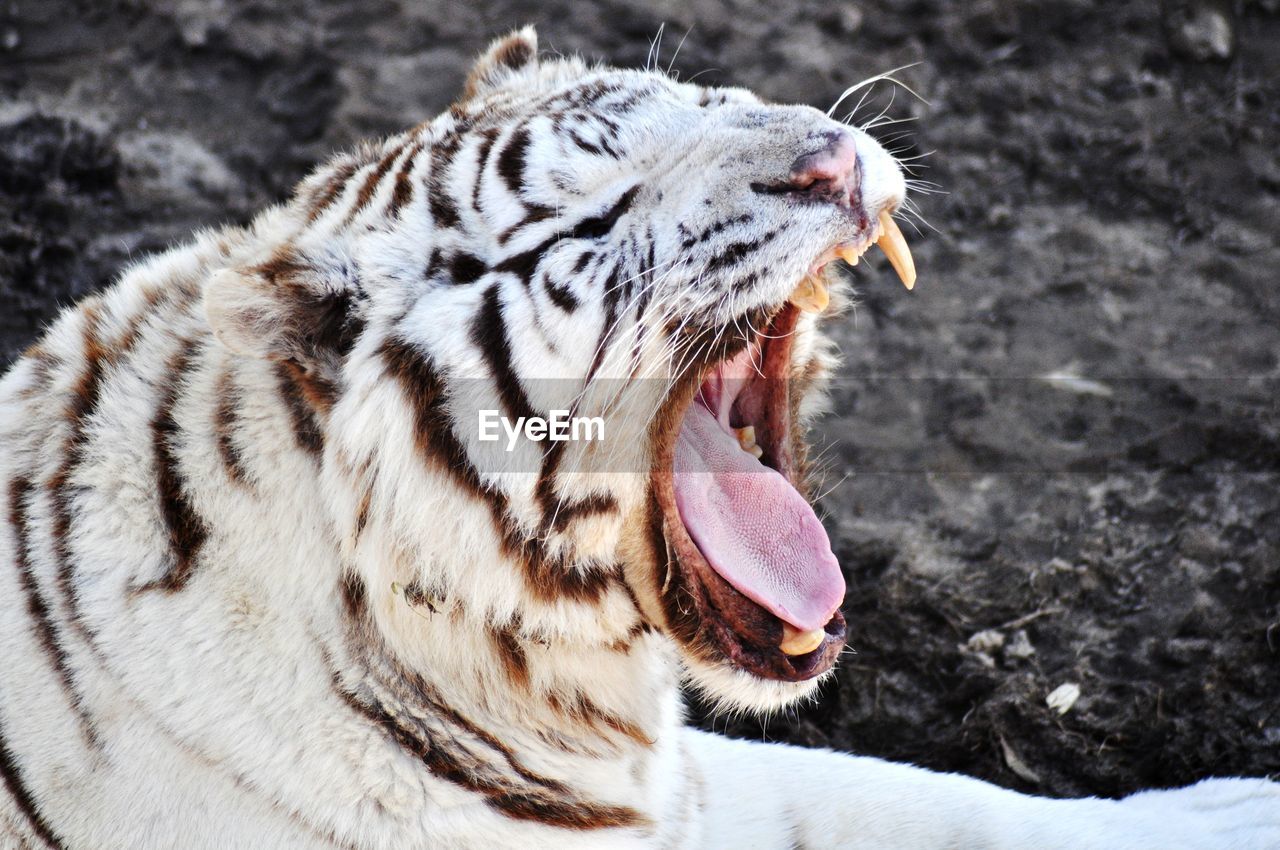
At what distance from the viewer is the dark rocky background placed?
193cm

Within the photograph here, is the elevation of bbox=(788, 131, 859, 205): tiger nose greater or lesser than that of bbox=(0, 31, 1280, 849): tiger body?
greater

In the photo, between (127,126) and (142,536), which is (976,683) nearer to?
(142,536)

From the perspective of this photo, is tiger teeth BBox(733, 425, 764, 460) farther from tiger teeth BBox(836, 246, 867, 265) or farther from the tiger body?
tiger teeth BBox(836, 246, 867, 265)

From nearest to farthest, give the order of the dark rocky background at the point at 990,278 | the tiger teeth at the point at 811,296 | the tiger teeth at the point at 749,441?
the tiger teeth at the point at 811,296 < the tiger teeth at the point at 749,441 < the dark rocky background at the point at 990,278

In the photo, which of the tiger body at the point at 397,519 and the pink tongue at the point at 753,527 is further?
the pink tongue at the point at 753,527

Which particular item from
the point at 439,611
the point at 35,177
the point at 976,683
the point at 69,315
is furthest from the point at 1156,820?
the point at 35,177

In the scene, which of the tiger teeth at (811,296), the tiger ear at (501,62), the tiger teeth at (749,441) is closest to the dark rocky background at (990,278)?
the tiger teeth at (749,441)

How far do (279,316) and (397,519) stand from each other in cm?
23

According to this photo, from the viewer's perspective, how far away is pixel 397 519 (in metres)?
1.24

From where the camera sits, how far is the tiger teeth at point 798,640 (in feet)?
4.53

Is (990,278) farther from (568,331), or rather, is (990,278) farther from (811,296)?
(568,331)

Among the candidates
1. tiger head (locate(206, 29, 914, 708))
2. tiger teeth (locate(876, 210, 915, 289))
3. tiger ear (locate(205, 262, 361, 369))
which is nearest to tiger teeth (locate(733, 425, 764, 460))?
tiger head (locate(206, 29, 914, 708))

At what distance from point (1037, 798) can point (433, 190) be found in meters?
1.07

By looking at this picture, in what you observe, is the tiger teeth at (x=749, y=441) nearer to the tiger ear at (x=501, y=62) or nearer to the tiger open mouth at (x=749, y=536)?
the tiger open mouth at (x=749, y=536)
